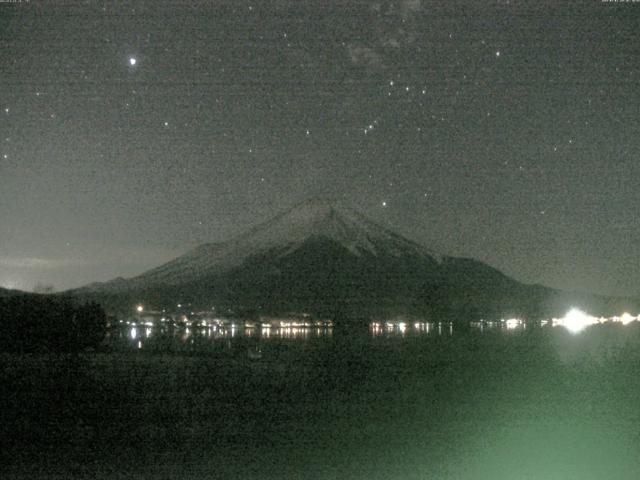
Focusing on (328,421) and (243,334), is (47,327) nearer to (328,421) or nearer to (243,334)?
(328,421)

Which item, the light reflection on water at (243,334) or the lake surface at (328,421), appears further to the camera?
the light reflection on water at (243,334)

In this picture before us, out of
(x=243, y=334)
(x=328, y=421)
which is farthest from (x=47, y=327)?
(x=243, y=334)

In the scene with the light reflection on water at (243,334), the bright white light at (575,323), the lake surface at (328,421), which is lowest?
the lake surface at (328,421)

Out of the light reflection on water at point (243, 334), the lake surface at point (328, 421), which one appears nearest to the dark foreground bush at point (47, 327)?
the light reflection on water at point (243, 334)

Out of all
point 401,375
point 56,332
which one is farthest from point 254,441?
point 56,332

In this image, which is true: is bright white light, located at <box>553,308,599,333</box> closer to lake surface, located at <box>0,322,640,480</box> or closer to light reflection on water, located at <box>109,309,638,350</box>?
light reflection on water, located at <box>109,309,638,350</box>

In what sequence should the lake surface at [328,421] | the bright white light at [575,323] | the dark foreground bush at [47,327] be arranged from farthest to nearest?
the bright white light at [575,323], the dark foreground bush at [47,327], the lake surface at [328,421]

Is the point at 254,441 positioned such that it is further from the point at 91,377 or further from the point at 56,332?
the point at 56,332

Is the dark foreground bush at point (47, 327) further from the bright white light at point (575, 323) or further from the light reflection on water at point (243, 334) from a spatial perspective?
the bright white light at point (575, 323)
